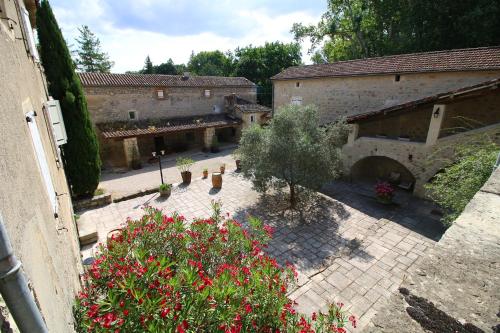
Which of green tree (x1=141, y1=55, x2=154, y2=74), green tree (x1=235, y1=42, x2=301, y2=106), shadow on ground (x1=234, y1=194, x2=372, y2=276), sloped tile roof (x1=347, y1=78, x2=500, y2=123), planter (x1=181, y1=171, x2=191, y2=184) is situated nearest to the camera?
shadow on ground (x1=234, y1=194, x2=372, y2=276)

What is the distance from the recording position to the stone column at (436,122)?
9.26 m

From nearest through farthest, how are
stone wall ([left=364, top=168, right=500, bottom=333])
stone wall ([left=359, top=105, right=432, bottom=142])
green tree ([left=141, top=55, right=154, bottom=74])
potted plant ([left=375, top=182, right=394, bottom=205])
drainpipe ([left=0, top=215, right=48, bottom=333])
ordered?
drainpipe ([left=0, top=215, right=48, bottom=333])
stone wall ([left=364, top=168, right=500, bottom=333])
potted plant ([left=375, top=182, right=394, bottom=205])
stone wall ([left=359, top=105, right=432, bottom=142])
green tree ([left=141, top=55, right=154, bottom=74])

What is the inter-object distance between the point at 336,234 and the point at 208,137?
14.2 m

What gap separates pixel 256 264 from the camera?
3336 mm

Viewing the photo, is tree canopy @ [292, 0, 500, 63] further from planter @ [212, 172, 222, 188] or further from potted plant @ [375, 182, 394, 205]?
planter @ [212, 172, 222, 188]

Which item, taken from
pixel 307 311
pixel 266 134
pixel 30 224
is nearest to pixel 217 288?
pixel 30 224

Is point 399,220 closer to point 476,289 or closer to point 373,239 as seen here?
point 373,239

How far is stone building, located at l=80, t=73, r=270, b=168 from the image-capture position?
16.0m

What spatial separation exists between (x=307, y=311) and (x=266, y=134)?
6154 millimetres

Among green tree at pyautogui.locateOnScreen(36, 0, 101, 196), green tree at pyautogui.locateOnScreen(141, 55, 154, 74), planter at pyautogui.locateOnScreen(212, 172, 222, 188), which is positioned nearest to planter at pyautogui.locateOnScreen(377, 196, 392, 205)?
planter at pyautogui.locateOnScreen(212, 172, 222, 188)

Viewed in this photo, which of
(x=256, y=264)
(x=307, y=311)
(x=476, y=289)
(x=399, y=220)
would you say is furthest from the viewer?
(x=399, y=220)

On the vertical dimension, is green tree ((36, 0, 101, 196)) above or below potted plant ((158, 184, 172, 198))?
above

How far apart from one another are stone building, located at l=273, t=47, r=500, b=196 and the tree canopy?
631 centimetres

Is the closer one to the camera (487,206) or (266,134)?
(487,206)
